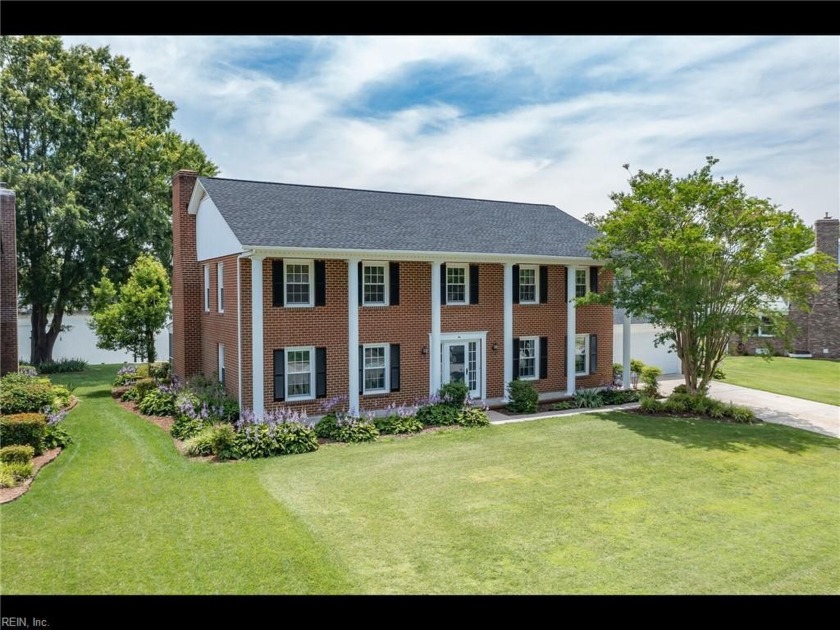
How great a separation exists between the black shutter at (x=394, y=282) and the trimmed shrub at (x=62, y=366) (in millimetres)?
18561

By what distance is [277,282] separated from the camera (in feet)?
44.9

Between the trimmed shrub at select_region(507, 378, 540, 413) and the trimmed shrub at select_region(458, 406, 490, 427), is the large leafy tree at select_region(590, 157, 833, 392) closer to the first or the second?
the trimmed shrub at select_region(507, 378, 540, 413)

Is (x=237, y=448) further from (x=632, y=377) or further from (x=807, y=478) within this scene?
(x=632, y=377)

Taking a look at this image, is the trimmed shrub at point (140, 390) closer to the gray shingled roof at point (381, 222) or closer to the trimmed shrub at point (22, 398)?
the trimmed shrub at point (22, 398)

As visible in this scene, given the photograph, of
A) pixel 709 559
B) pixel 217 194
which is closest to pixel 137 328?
pixel 217 194

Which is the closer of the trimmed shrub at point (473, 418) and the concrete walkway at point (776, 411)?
the trimmed shrub at point (473, 418)

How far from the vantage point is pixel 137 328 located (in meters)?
19.3

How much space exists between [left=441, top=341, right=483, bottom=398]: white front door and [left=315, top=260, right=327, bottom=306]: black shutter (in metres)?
4.05

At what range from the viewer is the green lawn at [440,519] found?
5.96 meters

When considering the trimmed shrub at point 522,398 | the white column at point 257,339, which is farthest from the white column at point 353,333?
the trimmed shrub at point 522,398

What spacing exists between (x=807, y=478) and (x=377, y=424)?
898 cm

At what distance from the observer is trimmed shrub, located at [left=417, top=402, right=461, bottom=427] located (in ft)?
46.1

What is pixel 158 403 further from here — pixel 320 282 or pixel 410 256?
pixel 410 256

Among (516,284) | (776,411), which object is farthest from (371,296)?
(776,411)
